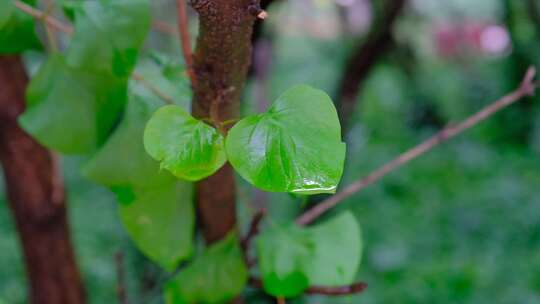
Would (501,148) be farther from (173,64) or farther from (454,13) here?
(173,64)

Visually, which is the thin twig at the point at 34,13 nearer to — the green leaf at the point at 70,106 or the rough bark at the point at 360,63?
the green leaf at the point at 70,106

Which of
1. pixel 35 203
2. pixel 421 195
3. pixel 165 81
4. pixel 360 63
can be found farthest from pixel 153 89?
pixel 421 195

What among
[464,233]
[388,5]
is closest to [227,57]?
[388,5]

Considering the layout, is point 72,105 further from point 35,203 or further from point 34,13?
point 35,203

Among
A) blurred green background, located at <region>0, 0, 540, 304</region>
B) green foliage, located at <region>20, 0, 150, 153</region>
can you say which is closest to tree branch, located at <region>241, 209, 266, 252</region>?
green foliage, located at <region>20, 0, 150, 153</region>

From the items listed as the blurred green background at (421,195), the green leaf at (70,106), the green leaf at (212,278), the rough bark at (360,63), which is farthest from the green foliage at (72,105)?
the rough bark at (360,63)

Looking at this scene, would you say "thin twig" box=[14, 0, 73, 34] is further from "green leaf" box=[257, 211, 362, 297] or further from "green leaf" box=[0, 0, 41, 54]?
"green leaf" box=[257, 211, 362, 297]

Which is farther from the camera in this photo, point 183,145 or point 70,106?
point 70,106
